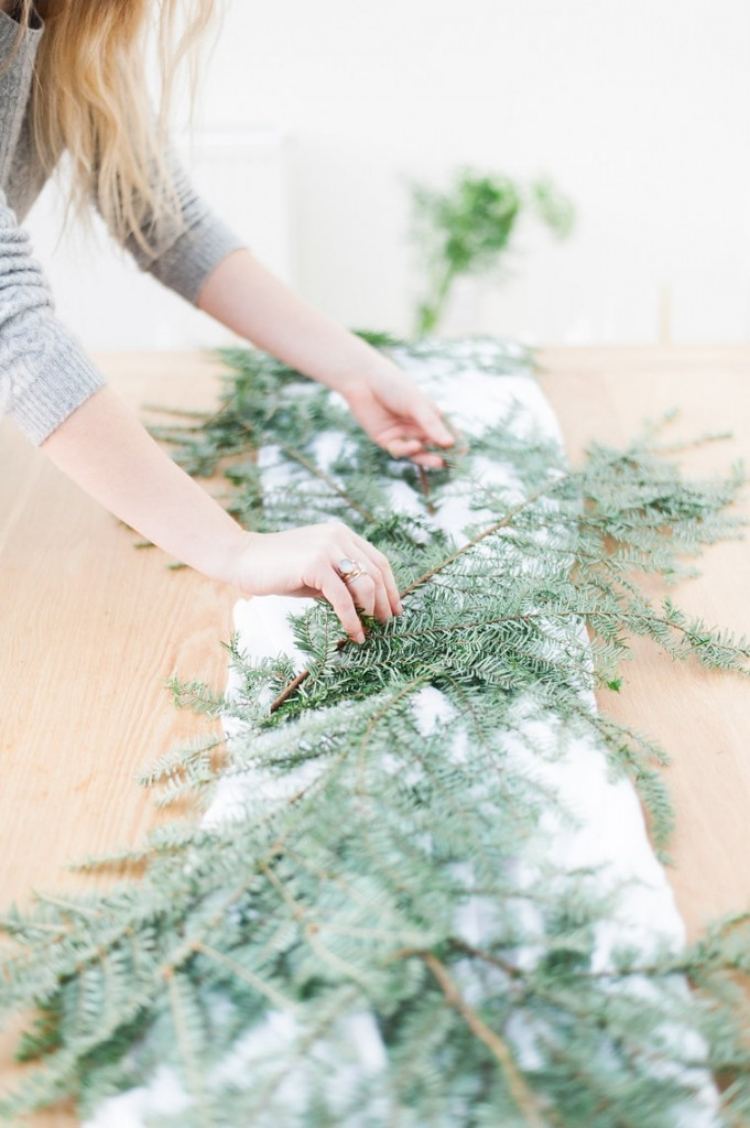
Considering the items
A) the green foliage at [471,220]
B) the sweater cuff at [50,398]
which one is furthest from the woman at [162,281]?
the green foliage at [471,220]

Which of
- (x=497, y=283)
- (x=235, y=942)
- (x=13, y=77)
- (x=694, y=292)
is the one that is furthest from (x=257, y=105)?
(x=235, y=942)

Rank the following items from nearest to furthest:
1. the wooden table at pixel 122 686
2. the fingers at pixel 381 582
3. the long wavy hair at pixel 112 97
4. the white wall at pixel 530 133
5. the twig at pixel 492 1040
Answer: the twig at pixel 492 1040 → the wooden table at pixel 122 686 → the fingers at pixel 381 582 → the long wavy hair at pixel 112 97 → the white wall at pixel 530 133

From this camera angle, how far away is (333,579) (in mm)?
709

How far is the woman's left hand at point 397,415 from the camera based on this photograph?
98cm

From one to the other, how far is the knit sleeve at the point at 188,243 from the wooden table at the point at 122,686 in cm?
24

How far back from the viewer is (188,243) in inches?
42.6

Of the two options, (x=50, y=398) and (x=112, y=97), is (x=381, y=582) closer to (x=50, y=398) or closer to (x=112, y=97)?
(x=50, y=398)

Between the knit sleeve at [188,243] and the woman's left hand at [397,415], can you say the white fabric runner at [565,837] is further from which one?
the knit sleeve at [188,243]

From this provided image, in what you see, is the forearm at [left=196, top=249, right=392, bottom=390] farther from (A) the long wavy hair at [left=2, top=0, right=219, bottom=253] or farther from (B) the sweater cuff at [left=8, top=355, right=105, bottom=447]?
(B) the sweater cuff at [left=8, top=355, right=105, bottom=447]

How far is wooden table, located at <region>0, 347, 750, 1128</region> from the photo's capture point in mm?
622

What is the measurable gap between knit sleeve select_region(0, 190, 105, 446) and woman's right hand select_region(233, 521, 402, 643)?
167 millimetres

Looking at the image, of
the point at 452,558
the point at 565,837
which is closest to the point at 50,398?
the point at 452,558

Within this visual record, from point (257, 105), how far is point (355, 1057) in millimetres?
2223

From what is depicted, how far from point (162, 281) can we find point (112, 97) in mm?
192
